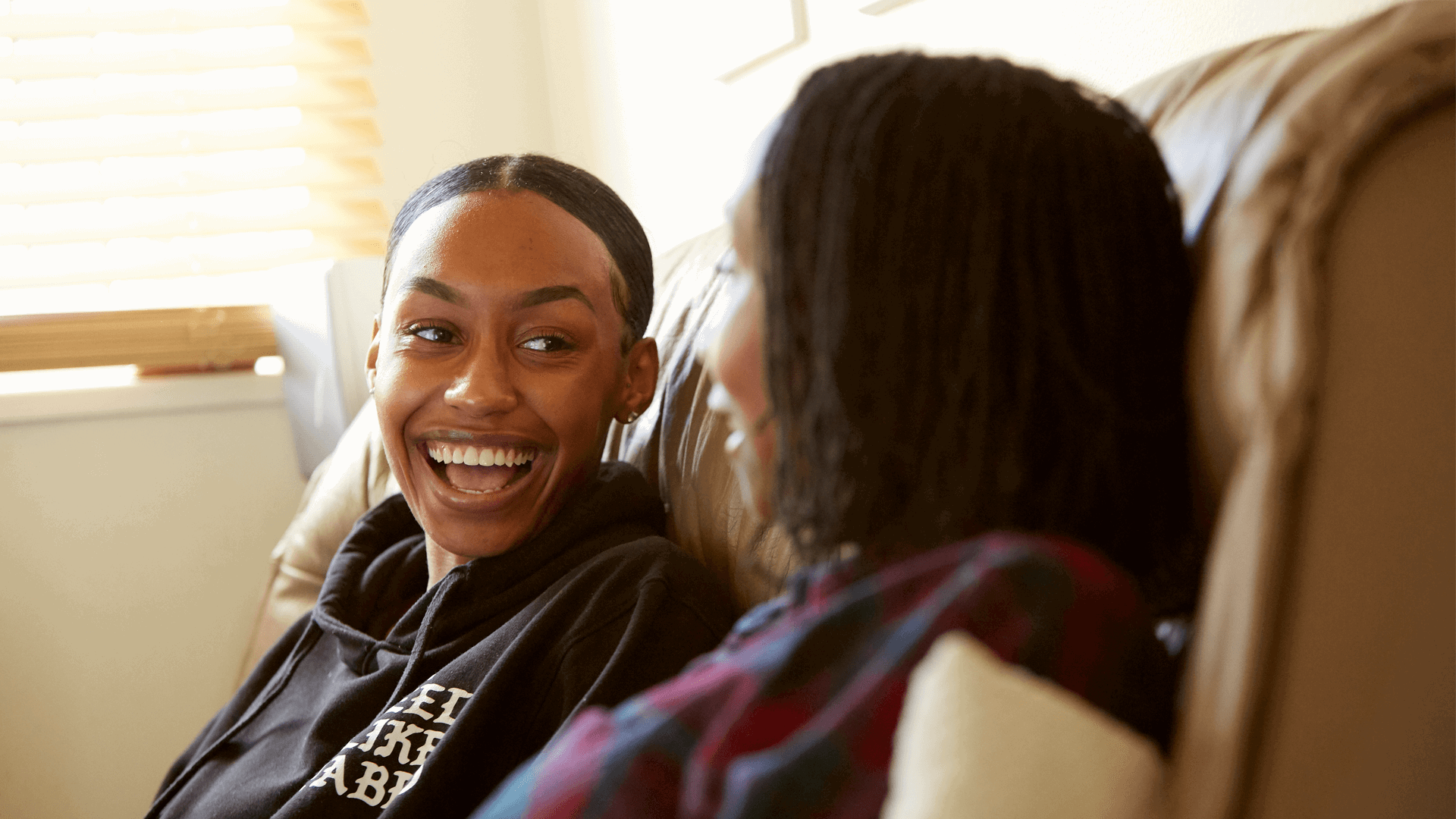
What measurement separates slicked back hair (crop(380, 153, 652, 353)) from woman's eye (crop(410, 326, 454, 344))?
0.30 feet

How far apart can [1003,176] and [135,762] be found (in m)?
2.16

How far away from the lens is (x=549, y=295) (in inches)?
39.0

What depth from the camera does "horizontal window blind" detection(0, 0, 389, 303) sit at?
2070 millimetres

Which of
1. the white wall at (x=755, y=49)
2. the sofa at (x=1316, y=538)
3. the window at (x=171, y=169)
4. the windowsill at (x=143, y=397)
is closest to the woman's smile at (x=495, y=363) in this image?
the white wall at (x=755, y=49)

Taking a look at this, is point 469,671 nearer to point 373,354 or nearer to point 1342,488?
point 373,354

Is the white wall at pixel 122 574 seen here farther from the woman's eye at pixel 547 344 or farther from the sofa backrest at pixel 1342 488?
the sofa backrest at pixel 1342 488

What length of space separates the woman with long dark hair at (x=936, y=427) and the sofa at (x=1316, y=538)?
0.08 ft

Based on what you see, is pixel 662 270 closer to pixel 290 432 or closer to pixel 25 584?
pixel 290 432

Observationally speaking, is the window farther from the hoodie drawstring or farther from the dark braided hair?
the dark braided hair

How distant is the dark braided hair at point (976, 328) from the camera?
0.48 m

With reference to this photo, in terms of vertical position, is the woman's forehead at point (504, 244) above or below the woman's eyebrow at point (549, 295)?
above

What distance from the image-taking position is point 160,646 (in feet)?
6.87

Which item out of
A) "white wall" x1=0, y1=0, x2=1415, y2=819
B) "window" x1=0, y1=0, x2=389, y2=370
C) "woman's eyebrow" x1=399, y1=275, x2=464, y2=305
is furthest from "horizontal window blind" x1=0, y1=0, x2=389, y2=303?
"woman's eyebrow" x1=399, y1=275, x2=464, y2=305

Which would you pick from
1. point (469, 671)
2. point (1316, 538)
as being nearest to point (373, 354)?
point (469, 671)
